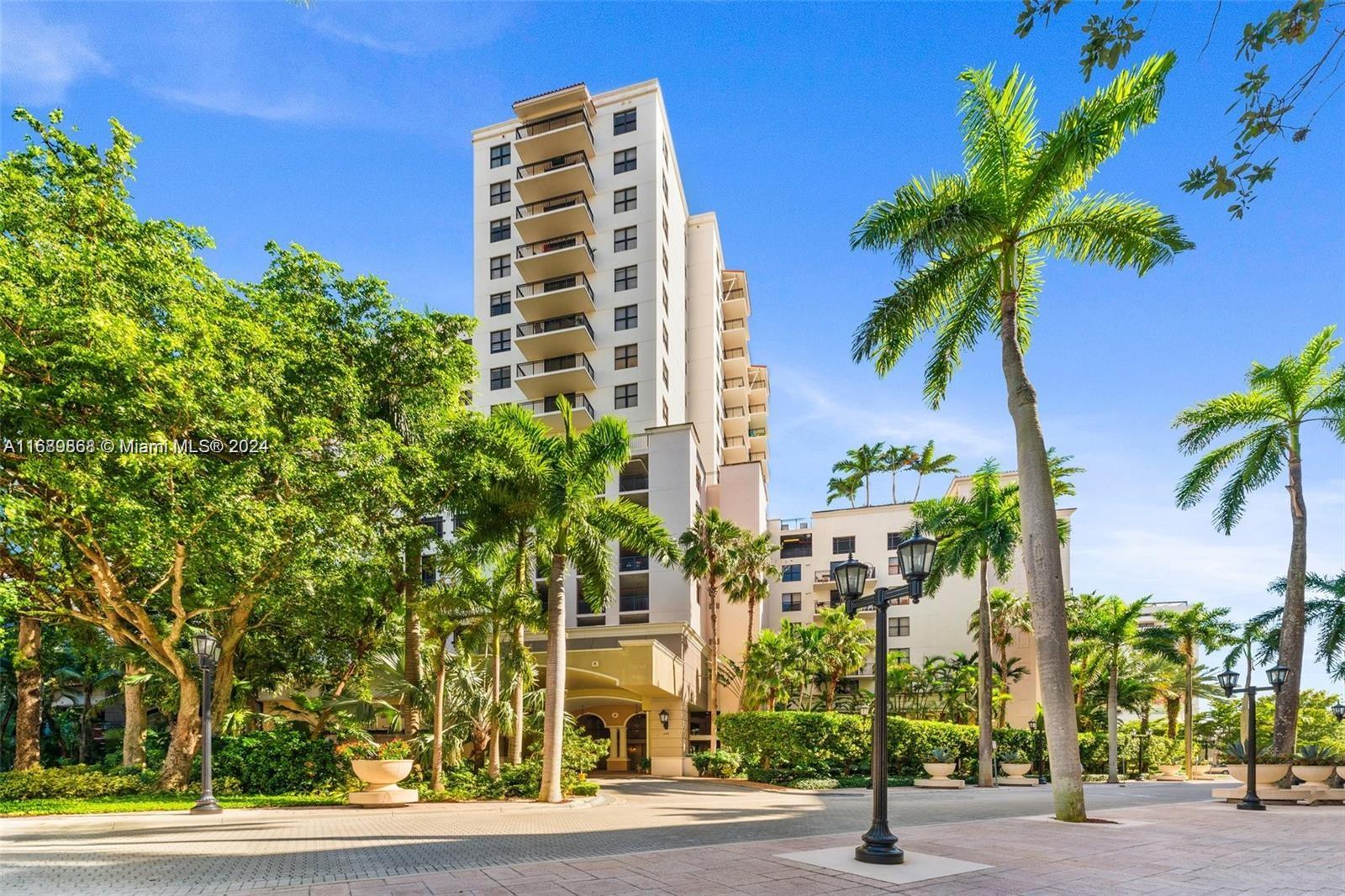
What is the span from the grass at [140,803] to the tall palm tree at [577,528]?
17.2 feet

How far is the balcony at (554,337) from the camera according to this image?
44.6 meters

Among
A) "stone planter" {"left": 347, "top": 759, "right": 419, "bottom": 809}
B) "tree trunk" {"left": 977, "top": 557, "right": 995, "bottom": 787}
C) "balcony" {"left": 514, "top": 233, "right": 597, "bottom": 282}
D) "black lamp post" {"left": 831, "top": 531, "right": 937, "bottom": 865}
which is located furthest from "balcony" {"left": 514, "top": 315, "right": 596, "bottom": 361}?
"black lamp post" {"left": 831, "top": 531, "right": 937, "bottom": 865}

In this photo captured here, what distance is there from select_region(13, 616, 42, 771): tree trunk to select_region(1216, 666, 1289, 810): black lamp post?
2999 centimetres

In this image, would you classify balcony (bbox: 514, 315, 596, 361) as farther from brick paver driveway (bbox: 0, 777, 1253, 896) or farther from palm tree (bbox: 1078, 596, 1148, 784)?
palm tree (bbox: 1078, 596, 1148, 784)

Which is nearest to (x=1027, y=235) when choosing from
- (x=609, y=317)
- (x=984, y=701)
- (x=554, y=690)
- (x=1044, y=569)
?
(x=1044, y=569)

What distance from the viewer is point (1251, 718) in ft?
61.0

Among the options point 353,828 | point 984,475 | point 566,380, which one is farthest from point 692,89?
point 566,380

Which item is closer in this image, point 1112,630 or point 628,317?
point 1112,630

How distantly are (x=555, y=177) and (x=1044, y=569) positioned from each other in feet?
131

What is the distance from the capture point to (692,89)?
35.4ft

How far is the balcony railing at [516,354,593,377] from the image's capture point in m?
45.6

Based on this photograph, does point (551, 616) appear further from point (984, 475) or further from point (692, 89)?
point (984, 475)

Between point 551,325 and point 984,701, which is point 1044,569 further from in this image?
point 551,325

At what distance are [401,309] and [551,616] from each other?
1008cm
